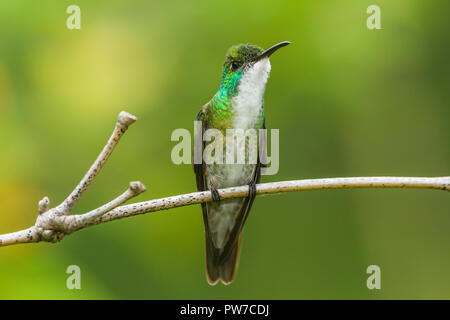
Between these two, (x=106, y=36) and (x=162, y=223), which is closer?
(x=162, y=223)

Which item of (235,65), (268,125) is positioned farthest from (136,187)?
(268,125)

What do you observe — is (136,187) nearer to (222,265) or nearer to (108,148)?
(108,148)

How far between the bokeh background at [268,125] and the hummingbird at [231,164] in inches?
18.6

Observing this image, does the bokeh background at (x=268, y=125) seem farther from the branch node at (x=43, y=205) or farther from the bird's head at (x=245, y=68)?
the branch node at (x=43, y=205)

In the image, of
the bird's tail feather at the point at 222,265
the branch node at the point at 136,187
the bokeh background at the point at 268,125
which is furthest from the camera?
the bokeh background at the point at 268,125

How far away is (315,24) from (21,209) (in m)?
2.97

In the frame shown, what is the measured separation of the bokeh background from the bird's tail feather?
1.43 ft

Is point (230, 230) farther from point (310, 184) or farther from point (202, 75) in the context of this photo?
point (310, 184)

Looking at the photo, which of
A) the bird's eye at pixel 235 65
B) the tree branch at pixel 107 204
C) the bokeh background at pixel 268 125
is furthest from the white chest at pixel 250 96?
the tree branch at pixel 107 204

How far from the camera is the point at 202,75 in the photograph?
16.4ft

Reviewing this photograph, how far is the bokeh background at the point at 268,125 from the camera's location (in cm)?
463

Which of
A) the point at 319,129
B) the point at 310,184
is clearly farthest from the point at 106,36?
the point at 310,184

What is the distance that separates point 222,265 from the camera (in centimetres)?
424
